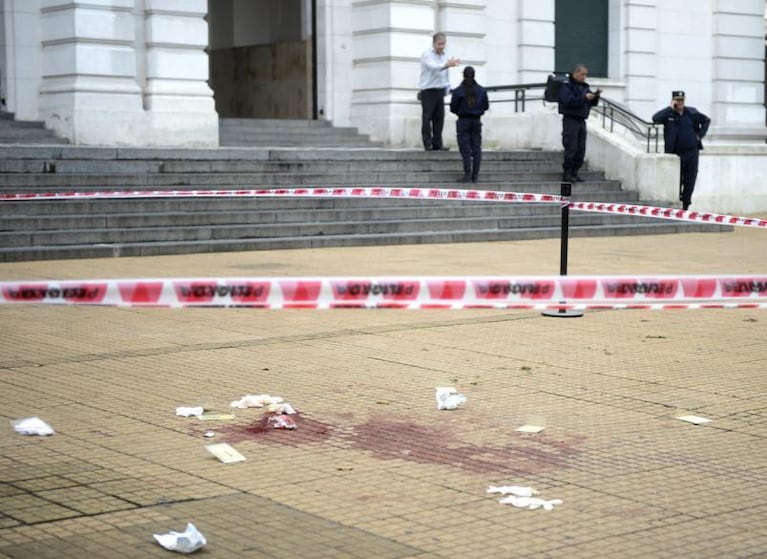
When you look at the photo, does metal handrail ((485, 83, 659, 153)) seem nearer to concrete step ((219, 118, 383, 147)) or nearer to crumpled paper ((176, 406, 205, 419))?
concrete step ((219, 118, 383, 147))

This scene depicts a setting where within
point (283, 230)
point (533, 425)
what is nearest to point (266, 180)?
point (283, 230)

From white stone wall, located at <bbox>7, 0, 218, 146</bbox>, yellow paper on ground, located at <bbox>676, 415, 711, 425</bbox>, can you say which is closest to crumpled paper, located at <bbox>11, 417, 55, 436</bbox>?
yellow paper on ground, located at <bbox>676, 415, 711, 425</bbox>

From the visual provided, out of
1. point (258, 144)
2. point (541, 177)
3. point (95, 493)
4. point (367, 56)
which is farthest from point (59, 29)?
point (95, 493)

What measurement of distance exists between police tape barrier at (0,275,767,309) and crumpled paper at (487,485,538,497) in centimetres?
146

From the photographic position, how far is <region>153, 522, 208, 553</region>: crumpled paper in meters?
4.62

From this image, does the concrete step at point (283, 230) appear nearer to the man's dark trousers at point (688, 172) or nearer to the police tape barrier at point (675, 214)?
the man's dark trousers at point (688, 172)

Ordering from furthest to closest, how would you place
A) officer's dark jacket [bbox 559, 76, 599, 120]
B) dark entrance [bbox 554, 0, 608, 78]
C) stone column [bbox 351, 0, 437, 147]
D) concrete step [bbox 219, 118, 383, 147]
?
dark entrance [bbox 554, 0, 608, 78] → stone column [bbox 351, 0, 437, 147] → concrete step [bbox 219, 118, 383, 147] → officer's dark jacket [bbox 559, 76, 599, 120]

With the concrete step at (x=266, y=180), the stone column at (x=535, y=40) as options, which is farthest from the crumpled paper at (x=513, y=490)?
the stone column at (x=535, y=40)

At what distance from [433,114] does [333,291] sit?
1501cm

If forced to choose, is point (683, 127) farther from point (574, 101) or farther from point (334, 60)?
point (334, 60)

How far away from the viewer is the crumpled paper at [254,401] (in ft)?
23.0

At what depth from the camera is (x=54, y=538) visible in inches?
188

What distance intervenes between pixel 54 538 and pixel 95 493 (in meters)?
0.58

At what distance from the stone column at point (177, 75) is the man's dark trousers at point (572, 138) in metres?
5.74
